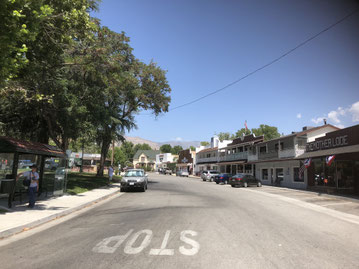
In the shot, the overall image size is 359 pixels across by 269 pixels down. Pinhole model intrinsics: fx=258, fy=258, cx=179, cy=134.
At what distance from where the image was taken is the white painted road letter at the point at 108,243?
17.2 ft

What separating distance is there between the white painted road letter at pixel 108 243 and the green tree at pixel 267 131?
92.2 m

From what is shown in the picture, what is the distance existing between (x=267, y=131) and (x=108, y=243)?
9485cm

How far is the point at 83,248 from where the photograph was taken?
5418 mm

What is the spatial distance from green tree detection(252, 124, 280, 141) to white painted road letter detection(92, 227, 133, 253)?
92.2 meters

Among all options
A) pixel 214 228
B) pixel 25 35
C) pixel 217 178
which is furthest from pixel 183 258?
pixel 217 178

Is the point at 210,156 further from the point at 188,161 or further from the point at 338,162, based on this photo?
the point at 338,162

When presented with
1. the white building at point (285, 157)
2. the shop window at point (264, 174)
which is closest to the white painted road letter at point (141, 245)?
the white building at point (285, 157)

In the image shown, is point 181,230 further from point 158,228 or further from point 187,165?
point 187,165

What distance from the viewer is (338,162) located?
74.3 feet

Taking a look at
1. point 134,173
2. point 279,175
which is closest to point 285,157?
point 279,175

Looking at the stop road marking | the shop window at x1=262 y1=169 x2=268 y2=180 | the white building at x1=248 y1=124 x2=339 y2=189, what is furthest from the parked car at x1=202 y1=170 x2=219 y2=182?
the stop road marking

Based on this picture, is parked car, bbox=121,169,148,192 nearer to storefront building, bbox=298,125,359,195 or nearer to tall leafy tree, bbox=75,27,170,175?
tall leafy tree, bbox=75,27,170,175

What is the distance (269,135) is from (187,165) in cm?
3649

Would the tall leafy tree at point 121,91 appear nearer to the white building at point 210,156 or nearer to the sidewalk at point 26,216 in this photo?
the sidewalk at point 26,216
